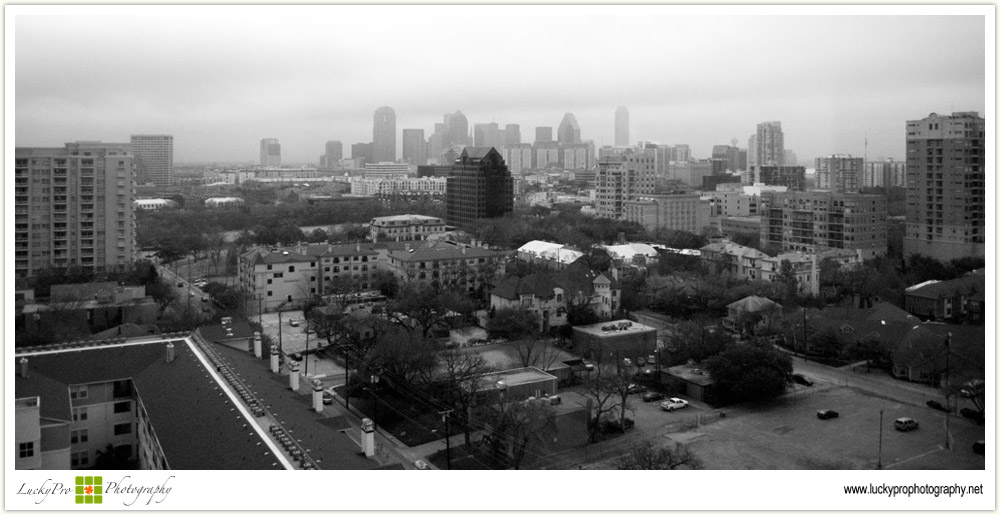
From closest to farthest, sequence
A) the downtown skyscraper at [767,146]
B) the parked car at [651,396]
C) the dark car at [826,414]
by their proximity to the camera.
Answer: the dark car at [826,414]
the parked car at [651,396]
the downtown skyscraper at [767,146]

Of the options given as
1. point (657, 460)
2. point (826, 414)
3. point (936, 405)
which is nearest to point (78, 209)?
point (657, 460)

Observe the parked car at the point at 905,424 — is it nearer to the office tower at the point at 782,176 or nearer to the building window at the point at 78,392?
the building window at the point at 78,392

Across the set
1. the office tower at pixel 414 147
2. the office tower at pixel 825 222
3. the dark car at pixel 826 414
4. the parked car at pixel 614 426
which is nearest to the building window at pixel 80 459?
the parked car at pixel 614 426

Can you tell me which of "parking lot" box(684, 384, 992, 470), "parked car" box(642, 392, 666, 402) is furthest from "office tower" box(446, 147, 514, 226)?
"parking lot" box(684, 384, 992, 470)
